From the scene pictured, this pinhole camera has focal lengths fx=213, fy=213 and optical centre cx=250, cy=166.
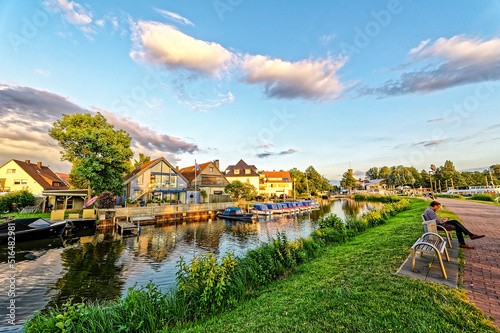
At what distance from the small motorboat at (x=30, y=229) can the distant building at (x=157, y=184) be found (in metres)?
13.4

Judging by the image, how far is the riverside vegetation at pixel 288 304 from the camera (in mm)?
3768

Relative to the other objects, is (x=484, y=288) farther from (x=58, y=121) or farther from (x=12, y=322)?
(x=58, y=121)

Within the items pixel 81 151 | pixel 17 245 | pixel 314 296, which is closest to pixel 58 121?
pixel 81 151

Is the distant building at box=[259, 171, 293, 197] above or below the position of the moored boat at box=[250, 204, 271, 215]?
above

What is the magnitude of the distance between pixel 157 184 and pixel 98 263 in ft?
81.4

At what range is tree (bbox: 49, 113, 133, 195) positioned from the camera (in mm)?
27156

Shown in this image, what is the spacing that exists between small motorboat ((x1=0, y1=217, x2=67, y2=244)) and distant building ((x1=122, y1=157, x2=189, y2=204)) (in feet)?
43.9

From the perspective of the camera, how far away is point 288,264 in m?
8.52

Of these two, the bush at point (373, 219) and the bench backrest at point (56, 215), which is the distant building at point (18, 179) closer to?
the bench backrest at point (56, 215)

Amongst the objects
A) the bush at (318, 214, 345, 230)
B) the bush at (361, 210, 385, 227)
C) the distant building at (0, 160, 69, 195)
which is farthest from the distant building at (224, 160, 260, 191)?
the bush at (318, 214, 345, 230)

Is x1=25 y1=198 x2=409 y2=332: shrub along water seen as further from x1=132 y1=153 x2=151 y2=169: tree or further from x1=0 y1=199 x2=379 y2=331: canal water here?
x1=132 y1=153 x2=151 y2=169: tree

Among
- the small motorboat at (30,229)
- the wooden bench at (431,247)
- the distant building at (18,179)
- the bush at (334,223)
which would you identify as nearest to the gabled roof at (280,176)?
the distant building at (18,179)

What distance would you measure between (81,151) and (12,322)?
27.5 metres

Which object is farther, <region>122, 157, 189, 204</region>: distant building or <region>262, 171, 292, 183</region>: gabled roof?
<region>262, 171, 292, 183</region>: gabled roof
